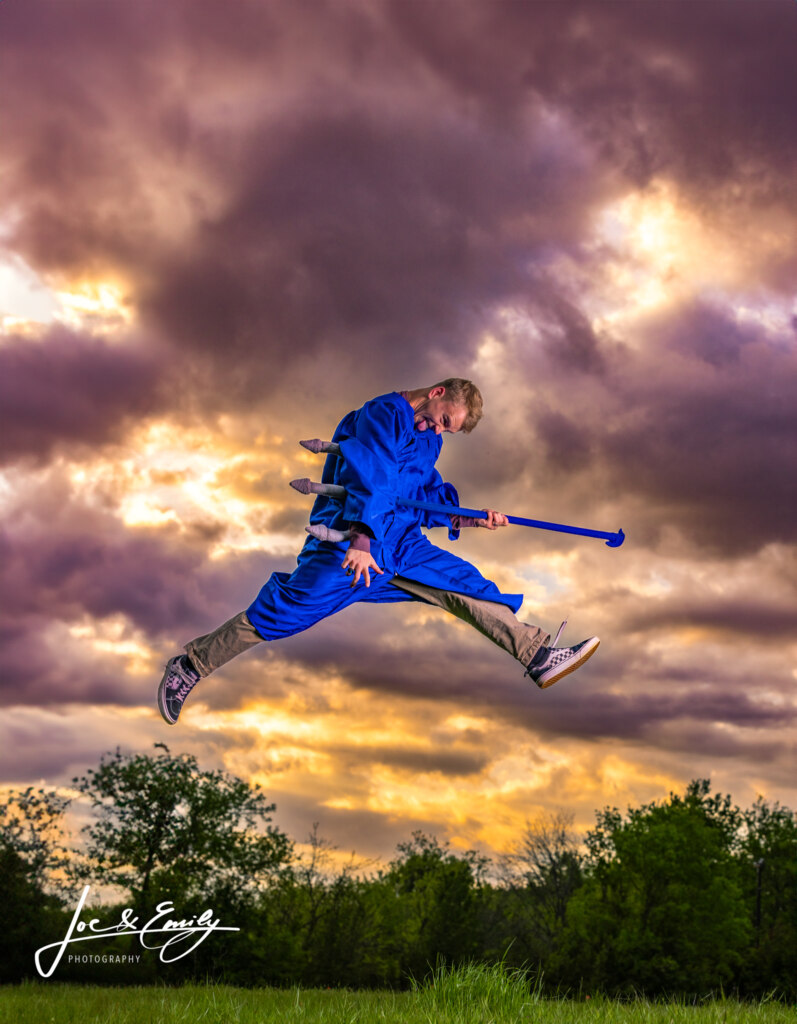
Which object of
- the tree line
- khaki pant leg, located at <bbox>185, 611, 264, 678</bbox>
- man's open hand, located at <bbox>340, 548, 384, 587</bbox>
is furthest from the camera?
the tree line

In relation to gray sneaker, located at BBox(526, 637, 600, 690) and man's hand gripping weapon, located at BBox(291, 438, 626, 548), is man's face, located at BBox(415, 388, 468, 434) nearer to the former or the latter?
man's hand gripping weapon, located at BBox(291, 438, 626, 548)

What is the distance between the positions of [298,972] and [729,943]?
18.5 meters

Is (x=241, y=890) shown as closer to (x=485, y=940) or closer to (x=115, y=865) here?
(x=115, y=865)

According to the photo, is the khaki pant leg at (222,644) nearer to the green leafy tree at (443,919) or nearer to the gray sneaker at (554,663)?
the gray sneaker at (554,663)

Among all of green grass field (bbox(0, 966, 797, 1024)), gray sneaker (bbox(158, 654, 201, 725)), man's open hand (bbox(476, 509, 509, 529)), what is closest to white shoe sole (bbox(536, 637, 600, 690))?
man's open hand (bbox(476, 509, 509, 529))

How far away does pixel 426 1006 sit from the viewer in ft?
22.1

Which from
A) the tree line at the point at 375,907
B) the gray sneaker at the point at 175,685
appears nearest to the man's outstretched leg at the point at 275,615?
the gray sneaker at the point at 175,685

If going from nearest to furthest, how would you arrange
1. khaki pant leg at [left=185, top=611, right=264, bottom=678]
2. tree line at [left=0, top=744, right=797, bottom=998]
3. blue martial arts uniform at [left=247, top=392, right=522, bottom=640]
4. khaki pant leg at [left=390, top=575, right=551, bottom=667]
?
blue martial arts uniform at [left=247, top=392, right=522, bottom=640] < khaki pant leg at [left=185, top=611, right=264, bottom=678] < khaki pant leg at [left=390, top=575, right=551, bottom=667] < tree line at [left=0, top=744, right=797, bottom=998]

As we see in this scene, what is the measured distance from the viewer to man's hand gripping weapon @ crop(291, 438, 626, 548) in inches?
248

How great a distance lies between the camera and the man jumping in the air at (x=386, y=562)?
635cm

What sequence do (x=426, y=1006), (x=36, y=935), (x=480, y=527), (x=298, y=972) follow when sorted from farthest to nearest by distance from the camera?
(x=298, y=972)
(x=36, y=935)
(x=480, y=527)
(x=426, y=1006)

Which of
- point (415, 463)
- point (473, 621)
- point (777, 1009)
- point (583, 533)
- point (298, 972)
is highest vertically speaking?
point (415, 463)

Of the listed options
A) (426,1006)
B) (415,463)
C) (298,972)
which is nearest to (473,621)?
(415,463)

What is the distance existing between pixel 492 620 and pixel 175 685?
99.0 inches
